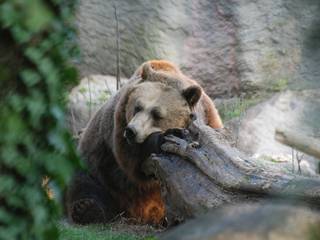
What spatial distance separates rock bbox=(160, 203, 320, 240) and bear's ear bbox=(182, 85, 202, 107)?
5.09 meters

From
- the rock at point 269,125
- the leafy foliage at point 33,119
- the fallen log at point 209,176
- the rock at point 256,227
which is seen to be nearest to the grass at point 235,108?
the rock at point 269,125

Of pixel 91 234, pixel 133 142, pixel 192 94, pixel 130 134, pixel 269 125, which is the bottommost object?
pixel 269 125

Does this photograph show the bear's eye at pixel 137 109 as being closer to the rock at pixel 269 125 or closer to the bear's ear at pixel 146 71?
the bear's ear at pixel 146 71

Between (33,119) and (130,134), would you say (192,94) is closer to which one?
(130,134)

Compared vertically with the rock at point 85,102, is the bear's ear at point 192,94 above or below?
above

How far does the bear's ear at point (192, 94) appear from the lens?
278 inches

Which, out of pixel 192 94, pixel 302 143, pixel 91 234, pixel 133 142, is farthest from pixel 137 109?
pixel 302 143

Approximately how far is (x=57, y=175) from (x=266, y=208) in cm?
145

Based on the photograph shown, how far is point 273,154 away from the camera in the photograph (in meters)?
9.80

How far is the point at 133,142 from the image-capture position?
6789mm

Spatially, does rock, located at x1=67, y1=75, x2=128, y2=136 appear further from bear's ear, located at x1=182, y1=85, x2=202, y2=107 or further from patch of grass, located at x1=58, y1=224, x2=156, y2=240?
patch of grass, located at x1=58, y1=224, x2=156, y2=240

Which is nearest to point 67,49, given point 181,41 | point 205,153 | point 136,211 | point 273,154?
point 205,153

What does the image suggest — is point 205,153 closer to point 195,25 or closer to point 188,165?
point 188,165

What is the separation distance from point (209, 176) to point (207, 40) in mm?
6226
